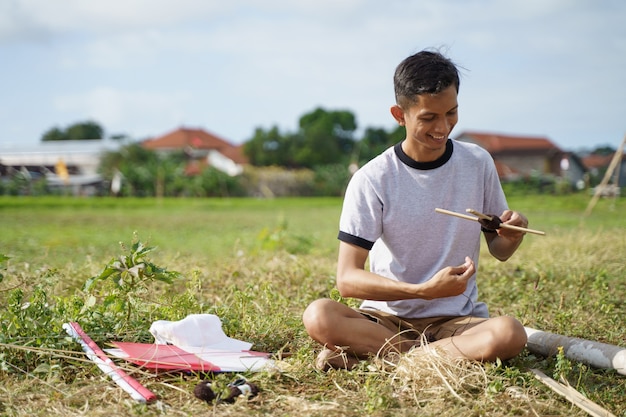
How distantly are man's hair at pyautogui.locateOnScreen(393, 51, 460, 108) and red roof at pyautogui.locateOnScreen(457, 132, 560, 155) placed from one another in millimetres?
30128

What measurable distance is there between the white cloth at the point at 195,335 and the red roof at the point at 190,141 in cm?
→ 4680

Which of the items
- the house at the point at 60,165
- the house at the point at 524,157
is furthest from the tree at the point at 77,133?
the house at the point at 524,157

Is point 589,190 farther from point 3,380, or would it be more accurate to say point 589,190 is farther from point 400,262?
point 3,380

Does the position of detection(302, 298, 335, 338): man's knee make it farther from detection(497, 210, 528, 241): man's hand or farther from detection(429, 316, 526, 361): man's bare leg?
detection(497, 210, 528, 241): man's hand

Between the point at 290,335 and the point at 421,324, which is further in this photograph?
the point at 290,335

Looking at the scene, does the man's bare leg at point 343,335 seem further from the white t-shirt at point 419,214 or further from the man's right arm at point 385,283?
the white t-shirt at point 419,214

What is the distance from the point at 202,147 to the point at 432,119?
49748 millimetres

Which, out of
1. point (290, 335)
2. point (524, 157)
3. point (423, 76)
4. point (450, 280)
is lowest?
point (290, 335)

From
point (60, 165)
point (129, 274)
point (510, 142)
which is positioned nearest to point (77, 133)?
point (60, 165)

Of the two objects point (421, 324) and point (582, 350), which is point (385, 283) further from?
point (582, 350)

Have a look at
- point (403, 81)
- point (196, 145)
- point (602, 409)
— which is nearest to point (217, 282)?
point (403, 81)

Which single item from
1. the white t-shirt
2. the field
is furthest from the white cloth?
the white t-shirt

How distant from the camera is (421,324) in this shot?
304 cm

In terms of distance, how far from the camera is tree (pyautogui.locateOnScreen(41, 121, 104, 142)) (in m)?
62.9
